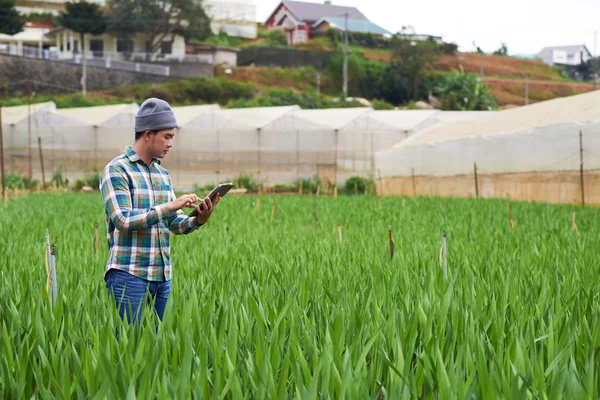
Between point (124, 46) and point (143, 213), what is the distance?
1667 inches

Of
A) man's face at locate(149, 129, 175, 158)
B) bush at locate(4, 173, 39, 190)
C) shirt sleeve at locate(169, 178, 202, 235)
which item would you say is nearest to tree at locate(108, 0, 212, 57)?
bush at locate(4, 173, 39, 190)

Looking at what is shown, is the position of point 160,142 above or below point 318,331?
above

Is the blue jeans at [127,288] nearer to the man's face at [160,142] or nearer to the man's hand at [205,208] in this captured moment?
the man's hand at [205,208]

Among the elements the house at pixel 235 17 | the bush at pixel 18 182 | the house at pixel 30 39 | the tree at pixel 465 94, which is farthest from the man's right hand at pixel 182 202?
the house at pixel 235 17

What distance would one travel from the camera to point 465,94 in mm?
40375

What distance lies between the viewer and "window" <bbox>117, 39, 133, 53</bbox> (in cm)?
4338

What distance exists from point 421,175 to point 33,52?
3187 cm

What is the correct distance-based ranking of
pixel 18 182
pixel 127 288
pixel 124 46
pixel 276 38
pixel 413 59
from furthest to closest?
pixel 276 38 → pixel 413 59 → pixel 124 46 → pixel 18 182 → pixel 127 288

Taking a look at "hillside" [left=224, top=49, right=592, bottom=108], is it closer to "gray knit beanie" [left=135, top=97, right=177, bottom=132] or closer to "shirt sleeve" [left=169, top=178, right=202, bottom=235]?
"shirt sleeve" [left=169, top=178, right=202, bottom=235]

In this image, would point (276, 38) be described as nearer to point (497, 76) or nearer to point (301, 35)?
point (301, 35)

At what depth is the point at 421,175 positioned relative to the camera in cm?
1658

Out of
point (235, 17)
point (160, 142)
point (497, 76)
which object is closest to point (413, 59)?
point (497, 76)

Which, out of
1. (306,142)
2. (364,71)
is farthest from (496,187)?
(364,71)

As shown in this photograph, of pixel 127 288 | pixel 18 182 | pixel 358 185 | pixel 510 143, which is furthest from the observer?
pixel 358 185
